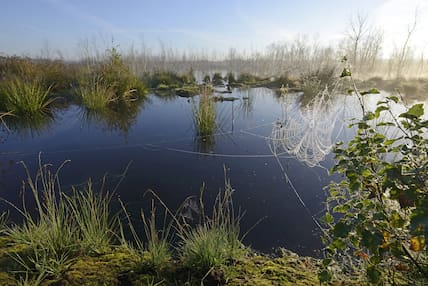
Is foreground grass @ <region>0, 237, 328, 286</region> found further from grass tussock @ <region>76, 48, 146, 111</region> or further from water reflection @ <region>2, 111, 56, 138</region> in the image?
grass tussock @ <region>76, 48, 146, 111</region>

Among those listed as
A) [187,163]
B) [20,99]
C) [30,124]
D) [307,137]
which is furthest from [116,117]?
[307,137]

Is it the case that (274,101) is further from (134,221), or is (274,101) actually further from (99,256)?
(99,256)

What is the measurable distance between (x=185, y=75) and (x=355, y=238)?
1148 centimetres

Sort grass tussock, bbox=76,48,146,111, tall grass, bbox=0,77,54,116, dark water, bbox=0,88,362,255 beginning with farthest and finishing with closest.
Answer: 1. grass tussock, bbox=76,48,146,111
2. tall grass, bbox=0,77,54,116
3. dark water, bbox=0,88,362,255

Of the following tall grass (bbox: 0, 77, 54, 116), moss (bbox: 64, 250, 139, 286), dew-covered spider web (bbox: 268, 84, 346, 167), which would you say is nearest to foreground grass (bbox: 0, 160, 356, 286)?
moss (bbox: 64, 250, 139, 286)

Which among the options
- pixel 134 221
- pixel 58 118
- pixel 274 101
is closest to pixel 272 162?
pixel 134 221

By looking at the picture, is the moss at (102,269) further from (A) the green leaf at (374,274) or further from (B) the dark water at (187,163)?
(A) the green leaf at (374,274)

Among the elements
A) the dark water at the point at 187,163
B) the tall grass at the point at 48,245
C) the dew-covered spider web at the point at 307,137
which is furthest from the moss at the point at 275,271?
the dew-covered spider web at the point at 307,137

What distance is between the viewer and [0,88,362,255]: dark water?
2.24 metres

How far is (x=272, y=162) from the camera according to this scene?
10.9 ft

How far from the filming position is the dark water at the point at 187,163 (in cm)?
224

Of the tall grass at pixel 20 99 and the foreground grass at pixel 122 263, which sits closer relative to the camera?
the foreground grass at pixel 122 263

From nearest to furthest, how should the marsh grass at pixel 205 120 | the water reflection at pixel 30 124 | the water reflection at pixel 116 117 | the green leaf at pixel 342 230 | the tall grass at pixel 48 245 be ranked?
the green leaf at pixel 342 230, the tall grass at pixel 48 245, the water reflection at pixel 30 124, the marsh grass at pixel 205 120, the water reflection at pixel 116 117

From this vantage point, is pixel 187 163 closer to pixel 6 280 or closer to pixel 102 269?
pixel 102 269
